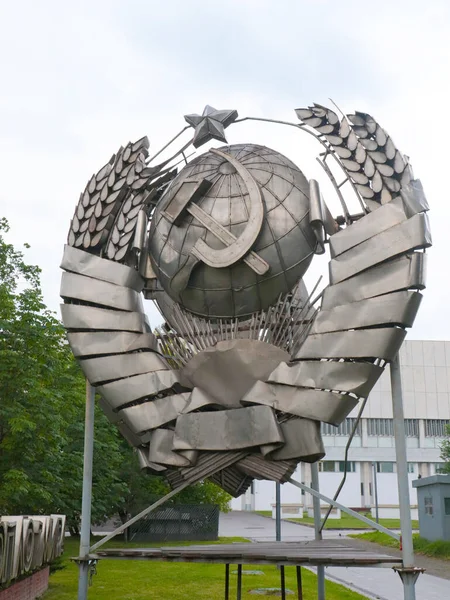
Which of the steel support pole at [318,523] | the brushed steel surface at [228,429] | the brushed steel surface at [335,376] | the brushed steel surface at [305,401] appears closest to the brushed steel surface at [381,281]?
the brushed steel surface at [335,376]

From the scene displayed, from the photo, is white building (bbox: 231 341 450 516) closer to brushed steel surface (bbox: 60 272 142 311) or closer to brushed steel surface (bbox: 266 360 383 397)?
brushed steel surface (bbox: 60 272 142 311)

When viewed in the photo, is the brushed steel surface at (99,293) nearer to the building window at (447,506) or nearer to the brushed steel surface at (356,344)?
the brushed steel surface at (356,344)

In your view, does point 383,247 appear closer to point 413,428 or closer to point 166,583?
point 166,583

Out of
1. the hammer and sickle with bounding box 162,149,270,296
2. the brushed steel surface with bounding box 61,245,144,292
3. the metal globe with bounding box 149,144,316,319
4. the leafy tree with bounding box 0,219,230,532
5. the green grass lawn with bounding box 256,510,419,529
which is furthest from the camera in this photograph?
the green grass lawn with bounding box 256,510,419,529

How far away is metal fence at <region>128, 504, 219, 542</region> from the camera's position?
30.1 metres

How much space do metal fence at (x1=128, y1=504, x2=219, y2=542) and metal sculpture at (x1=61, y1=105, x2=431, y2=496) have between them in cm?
2131

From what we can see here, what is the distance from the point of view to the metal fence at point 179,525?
30.1 metres

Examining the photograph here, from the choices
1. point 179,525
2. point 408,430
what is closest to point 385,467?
point 408,430

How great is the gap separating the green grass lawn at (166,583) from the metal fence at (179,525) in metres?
8.98

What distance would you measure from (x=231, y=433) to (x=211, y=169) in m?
3.93

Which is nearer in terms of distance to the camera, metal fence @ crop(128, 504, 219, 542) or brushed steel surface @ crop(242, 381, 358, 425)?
brushed steel surface @ crop(242, 381, 358, 425)

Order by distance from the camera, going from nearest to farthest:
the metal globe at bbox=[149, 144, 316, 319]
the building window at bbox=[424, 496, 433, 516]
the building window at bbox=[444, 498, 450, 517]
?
the metal globe at bbox=[149, 144, 316, 319], the building window at bbox=[444, 498, 450, 517], the building window at bbox=[424, 496, 433, 516]

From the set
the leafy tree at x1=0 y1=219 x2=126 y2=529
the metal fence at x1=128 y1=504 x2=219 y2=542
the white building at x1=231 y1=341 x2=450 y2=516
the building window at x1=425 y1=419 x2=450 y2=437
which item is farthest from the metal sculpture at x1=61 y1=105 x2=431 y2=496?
the building window at x1=425 y1=419 x2=450 y2=437

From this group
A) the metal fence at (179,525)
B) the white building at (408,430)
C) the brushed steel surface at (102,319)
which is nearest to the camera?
the brushed steel surface at (102,319)
